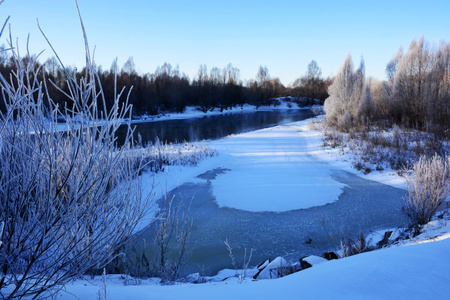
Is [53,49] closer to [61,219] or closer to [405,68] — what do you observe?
[61,219]

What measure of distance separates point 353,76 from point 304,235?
1774 cm

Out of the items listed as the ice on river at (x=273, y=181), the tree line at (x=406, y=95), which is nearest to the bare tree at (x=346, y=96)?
the tree line at (x=406, y=95)

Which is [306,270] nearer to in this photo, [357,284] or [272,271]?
[357,284]

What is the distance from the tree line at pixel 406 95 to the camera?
12.9 metres

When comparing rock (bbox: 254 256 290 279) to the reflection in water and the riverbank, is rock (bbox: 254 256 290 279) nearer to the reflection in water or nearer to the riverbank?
the reflection in water

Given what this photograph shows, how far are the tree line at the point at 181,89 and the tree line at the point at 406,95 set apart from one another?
2385 cm

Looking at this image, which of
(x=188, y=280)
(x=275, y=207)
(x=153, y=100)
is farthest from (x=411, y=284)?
(x=153, y=100)

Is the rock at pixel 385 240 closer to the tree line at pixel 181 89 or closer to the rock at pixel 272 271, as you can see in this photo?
the rock at pixel 272 271

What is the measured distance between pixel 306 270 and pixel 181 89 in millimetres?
46445

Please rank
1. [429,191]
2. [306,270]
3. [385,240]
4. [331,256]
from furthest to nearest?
1. [429,191]
2. [385,240]
3. [331,256]
4. [306,270]

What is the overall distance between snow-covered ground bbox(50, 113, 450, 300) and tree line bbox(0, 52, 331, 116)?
23.9 metres

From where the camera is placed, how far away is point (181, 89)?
4653 cm

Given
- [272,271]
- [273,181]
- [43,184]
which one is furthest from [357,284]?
[273,181]

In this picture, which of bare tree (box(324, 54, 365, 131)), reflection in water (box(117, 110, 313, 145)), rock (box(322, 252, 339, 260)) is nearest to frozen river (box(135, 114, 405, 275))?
rock (box(322, 252, 339, 260))
